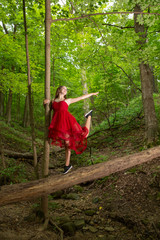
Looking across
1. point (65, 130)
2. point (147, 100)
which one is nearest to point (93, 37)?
point (147, 100)

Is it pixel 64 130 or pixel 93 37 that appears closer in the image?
pixel 64 130

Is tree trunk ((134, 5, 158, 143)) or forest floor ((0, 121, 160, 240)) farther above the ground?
tree trunk ((134, 5, 158, 143))

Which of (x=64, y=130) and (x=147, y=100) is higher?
(x=147, y=100)

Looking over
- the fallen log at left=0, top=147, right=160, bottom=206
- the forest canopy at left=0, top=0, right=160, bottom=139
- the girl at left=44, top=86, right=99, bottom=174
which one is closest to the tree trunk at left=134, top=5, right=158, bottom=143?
the forest canopy at left=0, top=0, right=160, bottom=139

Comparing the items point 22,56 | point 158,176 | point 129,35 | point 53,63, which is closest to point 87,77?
point 53,63

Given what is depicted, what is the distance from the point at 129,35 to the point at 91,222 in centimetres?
623

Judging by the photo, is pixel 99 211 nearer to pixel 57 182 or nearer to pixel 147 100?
pixel 57 182

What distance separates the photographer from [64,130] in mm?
3369

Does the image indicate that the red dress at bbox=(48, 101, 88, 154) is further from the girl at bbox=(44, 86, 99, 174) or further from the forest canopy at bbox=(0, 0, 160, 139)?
the forest canopy at bbox=(0, 0, 160, 139)

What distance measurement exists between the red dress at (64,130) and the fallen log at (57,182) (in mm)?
645

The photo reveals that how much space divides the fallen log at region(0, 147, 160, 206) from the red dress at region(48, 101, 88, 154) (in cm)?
65

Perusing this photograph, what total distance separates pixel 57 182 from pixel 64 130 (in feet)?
3.38

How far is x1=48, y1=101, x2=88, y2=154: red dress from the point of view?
11.0 feet

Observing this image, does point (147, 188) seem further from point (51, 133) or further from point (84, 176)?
point (51, 133)
